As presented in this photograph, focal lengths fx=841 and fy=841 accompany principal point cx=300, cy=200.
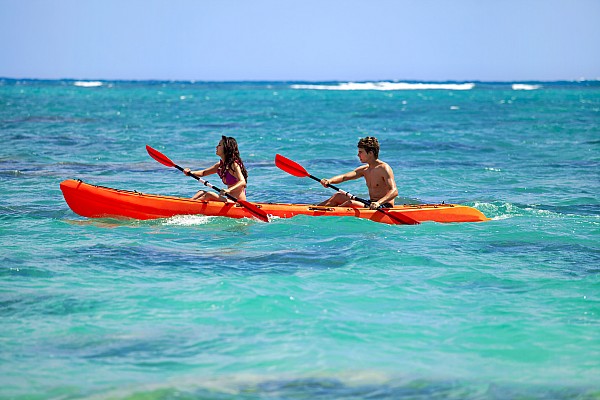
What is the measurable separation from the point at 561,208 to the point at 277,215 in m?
5.21

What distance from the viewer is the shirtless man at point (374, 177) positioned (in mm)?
11312

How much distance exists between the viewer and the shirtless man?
37.1 feet

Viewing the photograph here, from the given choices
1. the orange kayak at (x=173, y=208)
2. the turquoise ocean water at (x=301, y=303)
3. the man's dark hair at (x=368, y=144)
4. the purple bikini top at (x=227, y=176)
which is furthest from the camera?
the purple bikini top at (x=227, y=176)

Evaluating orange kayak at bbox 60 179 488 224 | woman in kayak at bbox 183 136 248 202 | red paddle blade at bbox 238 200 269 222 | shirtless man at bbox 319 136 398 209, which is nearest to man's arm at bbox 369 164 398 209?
shirtless man at bbox 319 136 398 209

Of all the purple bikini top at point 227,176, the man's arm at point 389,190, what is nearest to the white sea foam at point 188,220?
the purple bikini top at point 227,176

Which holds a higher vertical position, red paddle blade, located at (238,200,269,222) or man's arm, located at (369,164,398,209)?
man's arm, located at (369,164,398,209)

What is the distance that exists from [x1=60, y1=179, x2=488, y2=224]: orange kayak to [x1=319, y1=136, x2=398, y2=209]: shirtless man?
0.65 ft

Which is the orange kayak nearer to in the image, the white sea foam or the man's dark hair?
the white sea foam

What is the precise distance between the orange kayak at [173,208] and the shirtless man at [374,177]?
0.20 metres

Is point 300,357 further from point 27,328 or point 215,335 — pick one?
point 27,328

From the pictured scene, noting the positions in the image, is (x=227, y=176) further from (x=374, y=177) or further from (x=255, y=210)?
(x=374, y=177)

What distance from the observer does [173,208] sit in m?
11.4

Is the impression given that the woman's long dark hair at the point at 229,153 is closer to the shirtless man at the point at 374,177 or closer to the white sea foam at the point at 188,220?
the white sea foam at the point at 188,220

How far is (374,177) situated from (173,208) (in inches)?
109
